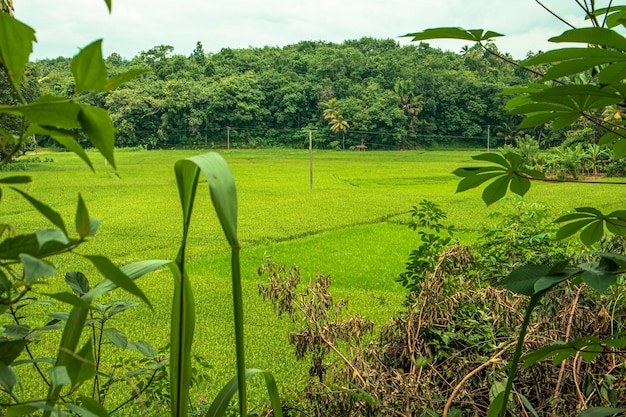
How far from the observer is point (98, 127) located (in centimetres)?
19

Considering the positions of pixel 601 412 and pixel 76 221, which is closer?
pixel 76 221

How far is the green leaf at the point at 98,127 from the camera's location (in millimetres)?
186

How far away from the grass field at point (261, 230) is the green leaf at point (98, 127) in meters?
0.06

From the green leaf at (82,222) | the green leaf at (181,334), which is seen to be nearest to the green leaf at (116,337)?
the green leaf at (181,334)

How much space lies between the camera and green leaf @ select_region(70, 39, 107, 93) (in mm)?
188

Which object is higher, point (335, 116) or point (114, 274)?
point (335, 116)

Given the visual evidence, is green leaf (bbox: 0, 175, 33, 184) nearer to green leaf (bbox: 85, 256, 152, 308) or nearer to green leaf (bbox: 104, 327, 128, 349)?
green leaf (bbox: 85, 256, 152, 308)

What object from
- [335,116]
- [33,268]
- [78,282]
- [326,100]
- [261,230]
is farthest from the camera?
[326,100]

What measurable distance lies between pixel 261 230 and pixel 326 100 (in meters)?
13.2

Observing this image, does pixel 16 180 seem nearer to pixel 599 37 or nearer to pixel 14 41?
pixel 14 41

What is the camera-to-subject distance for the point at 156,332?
9.41 feet

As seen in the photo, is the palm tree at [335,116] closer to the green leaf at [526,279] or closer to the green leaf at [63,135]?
the green leaf at [526,279]

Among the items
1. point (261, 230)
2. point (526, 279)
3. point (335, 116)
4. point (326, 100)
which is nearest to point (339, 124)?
point (335, 116)

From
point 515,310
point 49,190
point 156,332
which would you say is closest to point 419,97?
point 49,190
